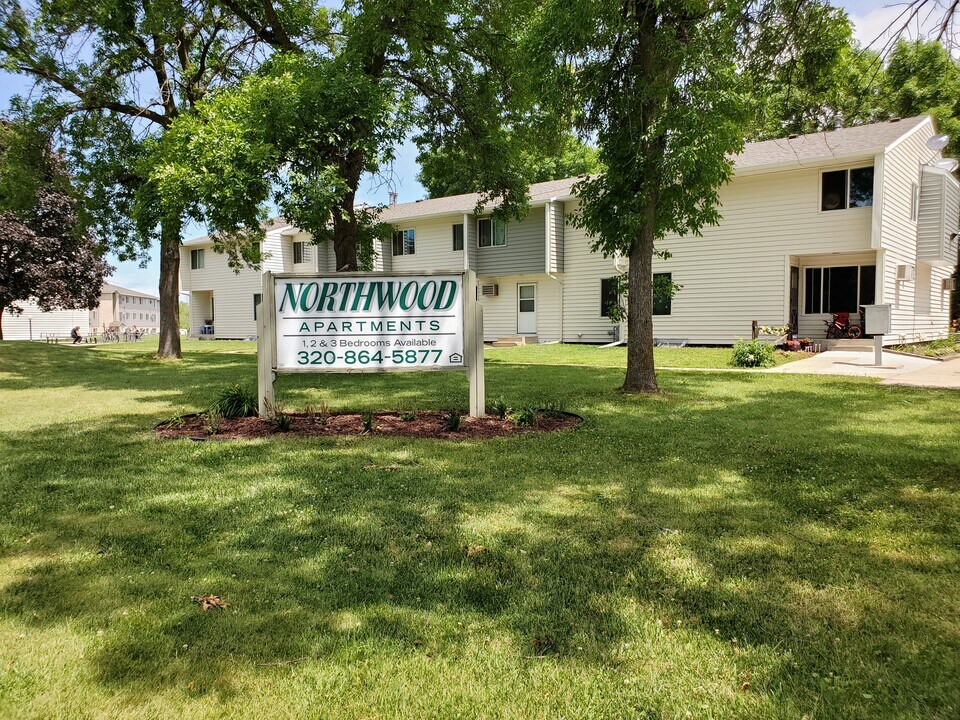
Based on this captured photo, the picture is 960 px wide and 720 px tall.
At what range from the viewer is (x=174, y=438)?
6.42 metres

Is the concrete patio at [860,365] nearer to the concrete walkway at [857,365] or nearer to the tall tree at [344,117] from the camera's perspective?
the concrete walkway at [857,365]

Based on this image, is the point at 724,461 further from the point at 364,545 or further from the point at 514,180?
the point at 514,180

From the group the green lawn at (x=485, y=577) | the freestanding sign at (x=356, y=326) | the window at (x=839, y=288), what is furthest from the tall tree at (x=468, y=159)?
the window at (x=839, y=288)

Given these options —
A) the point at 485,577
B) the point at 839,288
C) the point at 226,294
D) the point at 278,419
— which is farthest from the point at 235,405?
the point at 226,294

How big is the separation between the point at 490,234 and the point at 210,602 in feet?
75.3

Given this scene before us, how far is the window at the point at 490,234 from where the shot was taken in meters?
24.4

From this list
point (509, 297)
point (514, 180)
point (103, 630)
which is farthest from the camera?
point (509, 297)

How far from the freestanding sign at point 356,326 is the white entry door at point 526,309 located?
57.2ft

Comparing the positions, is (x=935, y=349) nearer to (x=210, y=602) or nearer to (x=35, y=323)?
(x=210, y=602)

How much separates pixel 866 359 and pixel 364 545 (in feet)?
49.0

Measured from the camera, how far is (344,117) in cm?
1061

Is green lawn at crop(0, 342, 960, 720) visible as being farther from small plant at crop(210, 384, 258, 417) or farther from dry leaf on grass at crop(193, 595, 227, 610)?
small plant at crop(210, 384, 258, 417)

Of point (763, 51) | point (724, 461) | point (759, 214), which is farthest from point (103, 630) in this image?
point (759, 214)

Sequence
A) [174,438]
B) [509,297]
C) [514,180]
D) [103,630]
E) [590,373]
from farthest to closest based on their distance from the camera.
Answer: [509,297], [514,180], [590,373], [174,438], [103,630]
